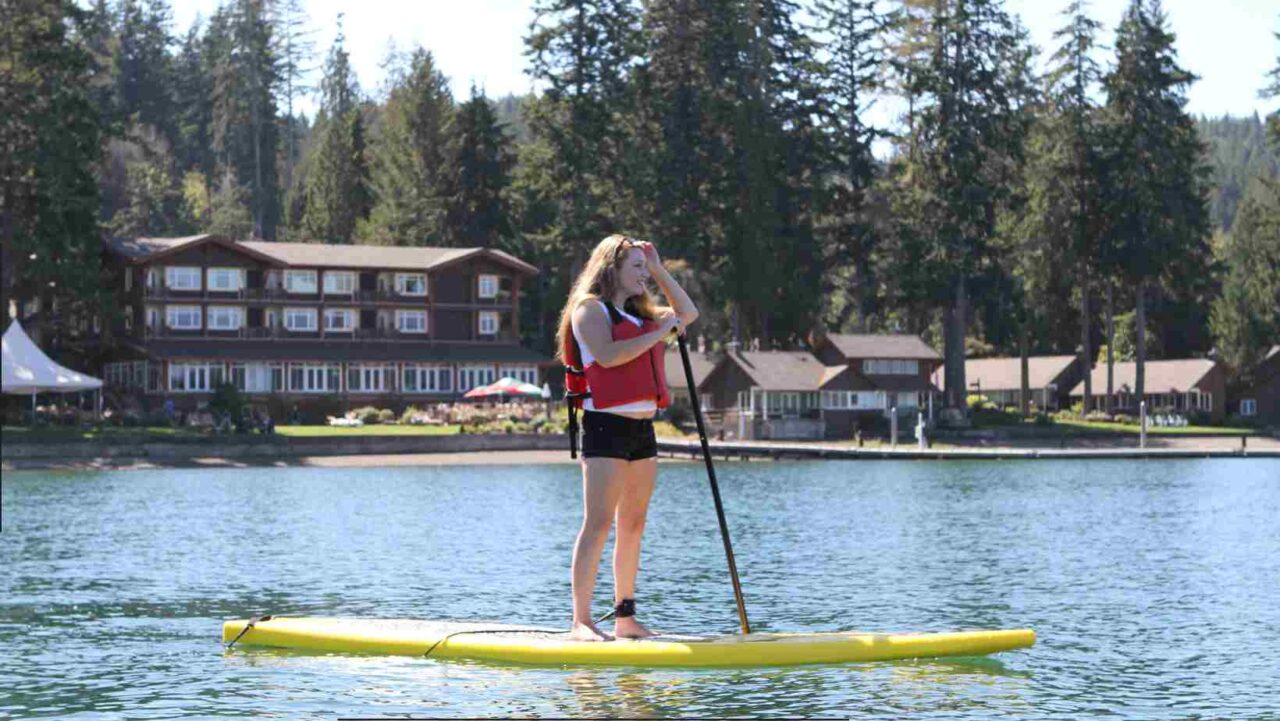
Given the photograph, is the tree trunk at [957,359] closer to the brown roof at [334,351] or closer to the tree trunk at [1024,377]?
the tree trunk at [1024,377]

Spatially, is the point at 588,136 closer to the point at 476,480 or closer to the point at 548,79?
the point at 548,79

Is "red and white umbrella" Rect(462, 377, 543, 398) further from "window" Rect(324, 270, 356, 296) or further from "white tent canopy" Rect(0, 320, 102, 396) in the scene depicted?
"white tent canopy" Rect(0, 320, 102, 396)

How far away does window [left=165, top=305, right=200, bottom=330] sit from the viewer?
300ft

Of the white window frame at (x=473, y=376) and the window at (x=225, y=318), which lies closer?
the window at (x=225, y=318)

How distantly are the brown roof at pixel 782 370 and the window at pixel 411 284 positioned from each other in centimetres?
1761

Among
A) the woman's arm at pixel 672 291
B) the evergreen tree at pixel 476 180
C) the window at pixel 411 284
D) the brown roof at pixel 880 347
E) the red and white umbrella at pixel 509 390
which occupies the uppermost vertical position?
the evergreen tree at pixel 476 180

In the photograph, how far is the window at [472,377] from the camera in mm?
96625

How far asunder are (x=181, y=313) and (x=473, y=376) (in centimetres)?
1523

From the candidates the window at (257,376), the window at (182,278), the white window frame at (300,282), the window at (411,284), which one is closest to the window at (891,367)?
the window at (411,284)

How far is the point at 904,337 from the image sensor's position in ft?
317

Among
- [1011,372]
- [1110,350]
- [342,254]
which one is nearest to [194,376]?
[342,254]

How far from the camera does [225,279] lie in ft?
307

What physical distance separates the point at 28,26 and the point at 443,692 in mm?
71389

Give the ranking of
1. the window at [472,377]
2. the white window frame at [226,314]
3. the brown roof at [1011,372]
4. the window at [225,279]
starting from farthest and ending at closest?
the brown roof at [1011,372] → the window at [472,377] → the window at [225,279] → the white window frame at [226,314]
